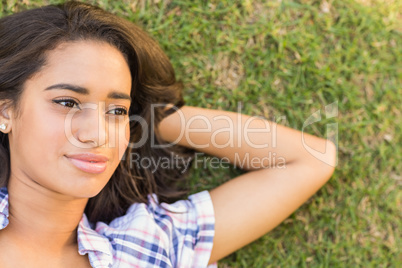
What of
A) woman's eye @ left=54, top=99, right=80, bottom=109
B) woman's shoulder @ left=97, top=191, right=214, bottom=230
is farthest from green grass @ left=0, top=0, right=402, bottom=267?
woman's eye @ left=54, top=99, right=80, bottom=109

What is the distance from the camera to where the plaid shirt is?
2.34m

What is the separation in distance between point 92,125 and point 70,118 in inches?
4.2

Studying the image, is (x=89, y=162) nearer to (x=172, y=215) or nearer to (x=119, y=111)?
(x=119, y=111)

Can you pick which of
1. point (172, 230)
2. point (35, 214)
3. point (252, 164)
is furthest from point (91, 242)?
point (252, 164)

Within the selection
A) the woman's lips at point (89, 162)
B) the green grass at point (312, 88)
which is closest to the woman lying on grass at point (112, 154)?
the woman's lips at point (89, 162)

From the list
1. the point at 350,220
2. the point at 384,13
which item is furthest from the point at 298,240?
the point at 384,13

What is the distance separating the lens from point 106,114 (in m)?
2.15

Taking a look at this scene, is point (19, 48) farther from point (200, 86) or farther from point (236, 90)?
point (236, 90)

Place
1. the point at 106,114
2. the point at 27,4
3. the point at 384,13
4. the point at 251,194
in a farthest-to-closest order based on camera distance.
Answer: the point at 384,13 → the point at 27,4 → the point at 251,194 → the point at 106,114

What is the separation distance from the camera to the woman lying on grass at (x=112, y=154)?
2.03 meters

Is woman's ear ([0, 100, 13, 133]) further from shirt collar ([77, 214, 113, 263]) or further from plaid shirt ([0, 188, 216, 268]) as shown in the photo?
shirt collar ([77, 214, 113, 263])

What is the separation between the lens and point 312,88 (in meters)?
3.07

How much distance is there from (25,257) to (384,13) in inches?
109

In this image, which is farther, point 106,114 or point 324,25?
point 324,25
